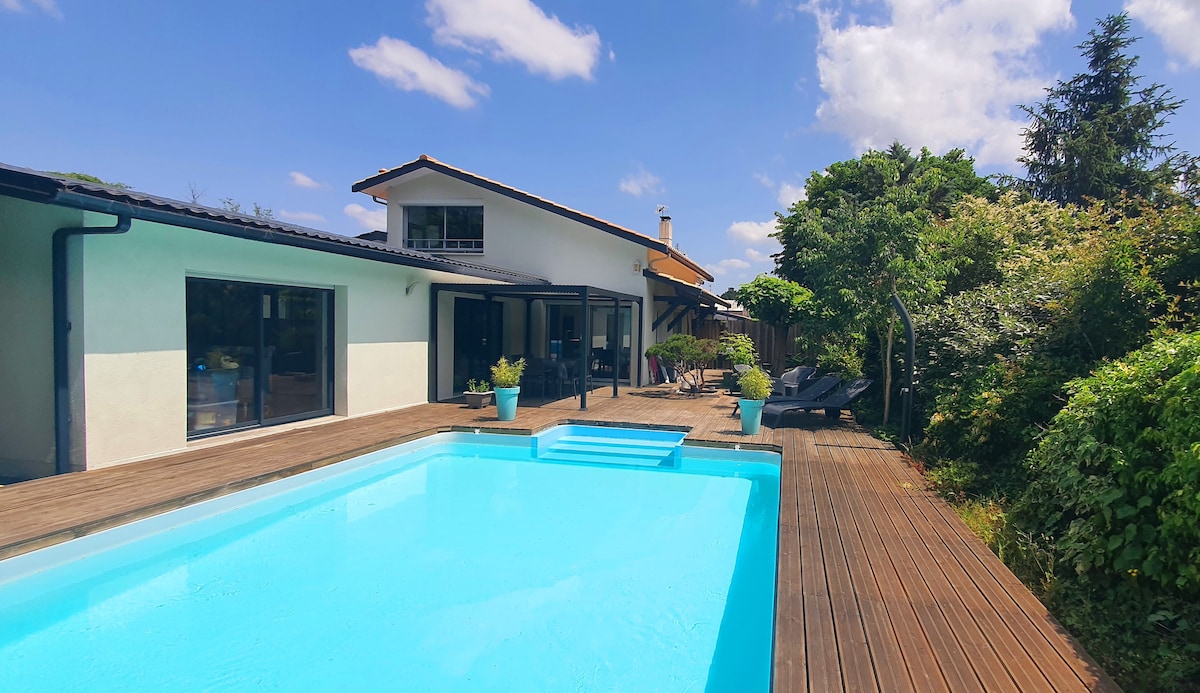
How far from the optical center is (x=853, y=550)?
4496mm

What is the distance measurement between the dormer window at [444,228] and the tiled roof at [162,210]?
4.91 meters

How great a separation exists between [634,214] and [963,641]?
22.0 m

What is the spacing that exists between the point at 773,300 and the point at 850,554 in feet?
43.7

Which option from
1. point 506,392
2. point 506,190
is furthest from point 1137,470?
point 506,190

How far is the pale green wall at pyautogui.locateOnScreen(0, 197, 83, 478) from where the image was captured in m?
6.14

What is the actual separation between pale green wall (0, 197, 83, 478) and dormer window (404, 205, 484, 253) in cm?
897

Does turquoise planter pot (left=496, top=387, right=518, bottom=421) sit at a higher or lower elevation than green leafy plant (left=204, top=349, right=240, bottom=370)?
lower

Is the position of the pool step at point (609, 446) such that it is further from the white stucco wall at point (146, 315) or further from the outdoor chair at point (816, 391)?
the white stucco wall at point (146, 315)

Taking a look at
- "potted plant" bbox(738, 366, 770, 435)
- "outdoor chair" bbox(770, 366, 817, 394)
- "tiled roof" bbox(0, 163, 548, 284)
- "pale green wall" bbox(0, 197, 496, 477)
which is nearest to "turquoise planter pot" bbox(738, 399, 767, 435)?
"potted plant" bbox(738, 366, 770, 435)

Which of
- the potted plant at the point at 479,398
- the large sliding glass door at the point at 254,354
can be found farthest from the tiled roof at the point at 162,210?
the potted plant at the point at 479,398

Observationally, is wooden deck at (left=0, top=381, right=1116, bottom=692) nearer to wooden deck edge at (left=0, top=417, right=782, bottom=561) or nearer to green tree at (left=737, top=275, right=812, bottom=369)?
wooden deck edge at (left=0, top=417, right=782, bottom=561)

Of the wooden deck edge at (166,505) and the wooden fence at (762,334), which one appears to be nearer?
the wooden deck edge at (166,505)

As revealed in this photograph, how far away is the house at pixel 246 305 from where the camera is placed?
6.08 metres

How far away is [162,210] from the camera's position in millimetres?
6008
